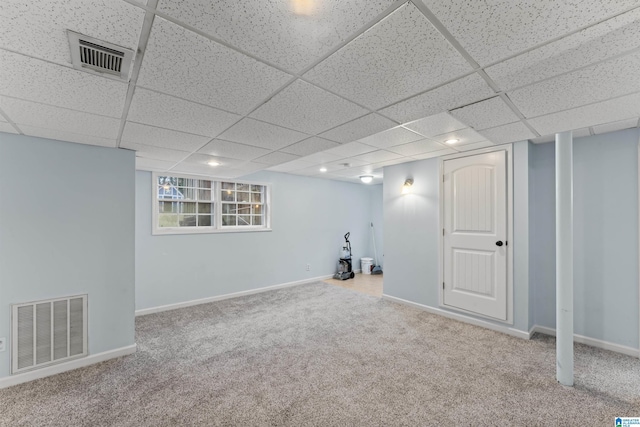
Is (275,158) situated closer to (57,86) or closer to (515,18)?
(57,86)

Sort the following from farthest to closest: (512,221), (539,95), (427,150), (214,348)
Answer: (427,150) → (512,221) → (214,348) → (539,95)

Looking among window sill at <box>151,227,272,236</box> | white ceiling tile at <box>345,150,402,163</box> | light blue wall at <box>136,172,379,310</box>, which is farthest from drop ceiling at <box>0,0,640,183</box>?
light blue wall at <box>136,172,379,310</box>

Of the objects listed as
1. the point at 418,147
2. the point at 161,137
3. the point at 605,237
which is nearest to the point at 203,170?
the point at 161,137

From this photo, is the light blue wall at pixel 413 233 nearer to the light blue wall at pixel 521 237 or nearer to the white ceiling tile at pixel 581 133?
the light blue wall at pixel 521 237

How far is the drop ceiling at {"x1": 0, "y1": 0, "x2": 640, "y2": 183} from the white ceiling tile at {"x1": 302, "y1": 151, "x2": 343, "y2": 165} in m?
1.04

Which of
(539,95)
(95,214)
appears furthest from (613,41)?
(95,214)

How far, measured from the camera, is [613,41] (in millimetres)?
1307

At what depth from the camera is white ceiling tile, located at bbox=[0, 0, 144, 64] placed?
1035mm

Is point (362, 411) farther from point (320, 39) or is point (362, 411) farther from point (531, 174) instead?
point (531, 174)

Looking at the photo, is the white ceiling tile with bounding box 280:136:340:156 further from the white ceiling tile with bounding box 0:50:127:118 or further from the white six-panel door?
the white six-panel door

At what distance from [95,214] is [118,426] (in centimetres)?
197

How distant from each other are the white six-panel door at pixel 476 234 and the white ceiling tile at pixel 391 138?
3.86ft

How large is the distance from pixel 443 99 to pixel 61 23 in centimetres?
207

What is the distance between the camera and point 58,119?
217 cm
